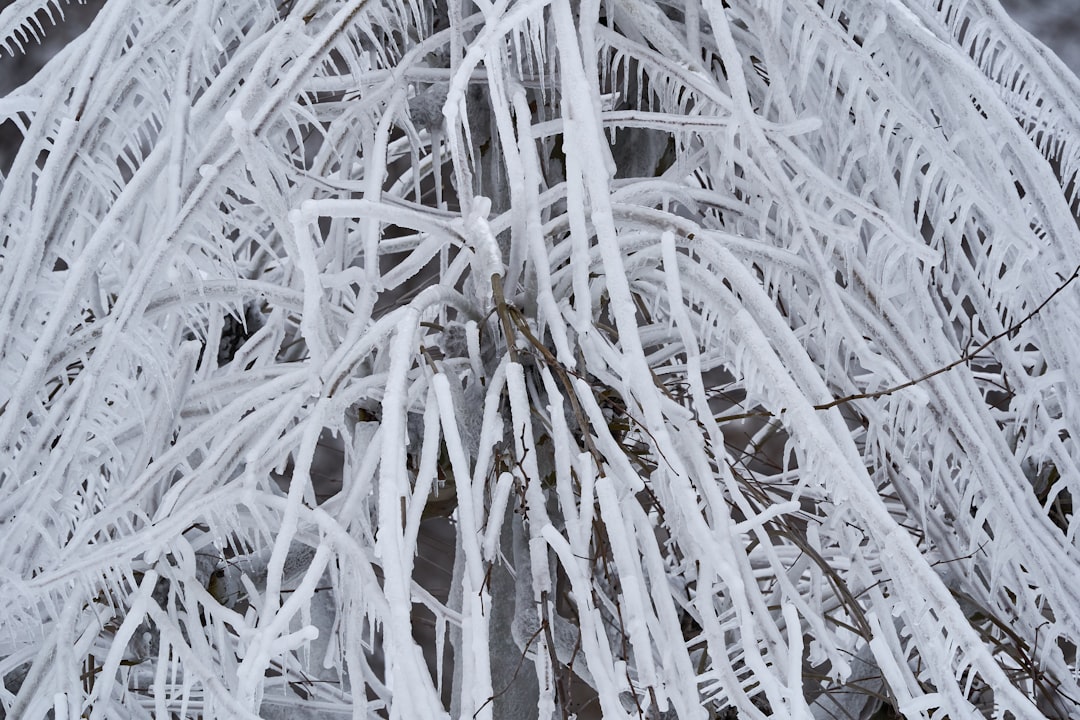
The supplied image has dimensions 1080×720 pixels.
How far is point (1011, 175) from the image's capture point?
4.97ft

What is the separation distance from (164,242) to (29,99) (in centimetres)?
33

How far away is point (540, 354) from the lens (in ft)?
4.39

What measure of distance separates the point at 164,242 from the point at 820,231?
0.73 m

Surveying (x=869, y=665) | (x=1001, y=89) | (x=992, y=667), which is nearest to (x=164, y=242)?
(x=992, y=667)

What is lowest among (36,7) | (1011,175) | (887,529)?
(887,529)

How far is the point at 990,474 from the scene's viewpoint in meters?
1.41

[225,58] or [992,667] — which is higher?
[225,58]

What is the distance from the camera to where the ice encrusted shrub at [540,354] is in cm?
119

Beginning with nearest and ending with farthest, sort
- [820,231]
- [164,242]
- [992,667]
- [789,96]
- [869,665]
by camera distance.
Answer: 1. [992,667]
2. [164,242]
3. [820,231]
4. [789,96]
5. [869,665]

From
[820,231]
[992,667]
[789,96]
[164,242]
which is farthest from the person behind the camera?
[789,96]

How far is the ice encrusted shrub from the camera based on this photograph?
3.90 ft

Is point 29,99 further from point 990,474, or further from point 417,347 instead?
point 990,474

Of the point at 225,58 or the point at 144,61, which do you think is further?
the point at 225,58

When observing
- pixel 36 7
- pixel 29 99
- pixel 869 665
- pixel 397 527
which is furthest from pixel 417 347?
pixel 869 665
